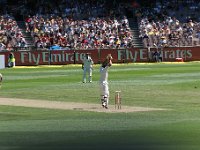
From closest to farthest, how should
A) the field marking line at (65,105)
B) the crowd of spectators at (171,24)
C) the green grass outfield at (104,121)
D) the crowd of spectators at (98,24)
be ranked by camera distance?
the green grass outfield at (104,121) < the field marking line at (65,105) < the crowd of spectators at (98,24) < the crowd of spectators at (171,24)

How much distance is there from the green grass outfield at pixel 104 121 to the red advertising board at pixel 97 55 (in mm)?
25054

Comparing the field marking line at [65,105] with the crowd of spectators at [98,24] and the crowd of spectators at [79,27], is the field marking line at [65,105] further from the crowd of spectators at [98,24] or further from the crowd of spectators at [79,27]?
the crowd of spectators at [79,27]

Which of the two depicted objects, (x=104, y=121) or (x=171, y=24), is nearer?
(x=104, y=121)

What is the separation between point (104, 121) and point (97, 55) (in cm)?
4438

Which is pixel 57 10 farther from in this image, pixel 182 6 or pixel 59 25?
pixel 182 6

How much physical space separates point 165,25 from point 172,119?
51.1 m

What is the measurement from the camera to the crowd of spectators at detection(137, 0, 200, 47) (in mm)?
70938

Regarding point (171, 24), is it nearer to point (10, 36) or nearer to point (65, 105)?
point (10, 36)

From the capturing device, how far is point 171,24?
239ft

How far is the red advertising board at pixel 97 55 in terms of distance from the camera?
2534 inches

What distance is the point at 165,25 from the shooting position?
72.8 meters

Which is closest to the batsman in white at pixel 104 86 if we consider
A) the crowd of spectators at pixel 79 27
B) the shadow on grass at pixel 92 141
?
the shadow on grass at pixel 92 141

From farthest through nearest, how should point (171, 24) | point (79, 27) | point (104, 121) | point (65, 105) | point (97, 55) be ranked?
point (171, 24) → point (79, 27) → point (97, 55) → point (65, 105) → point (104, 121)

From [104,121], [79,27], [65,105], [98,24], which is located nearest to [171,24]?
[98,24]
